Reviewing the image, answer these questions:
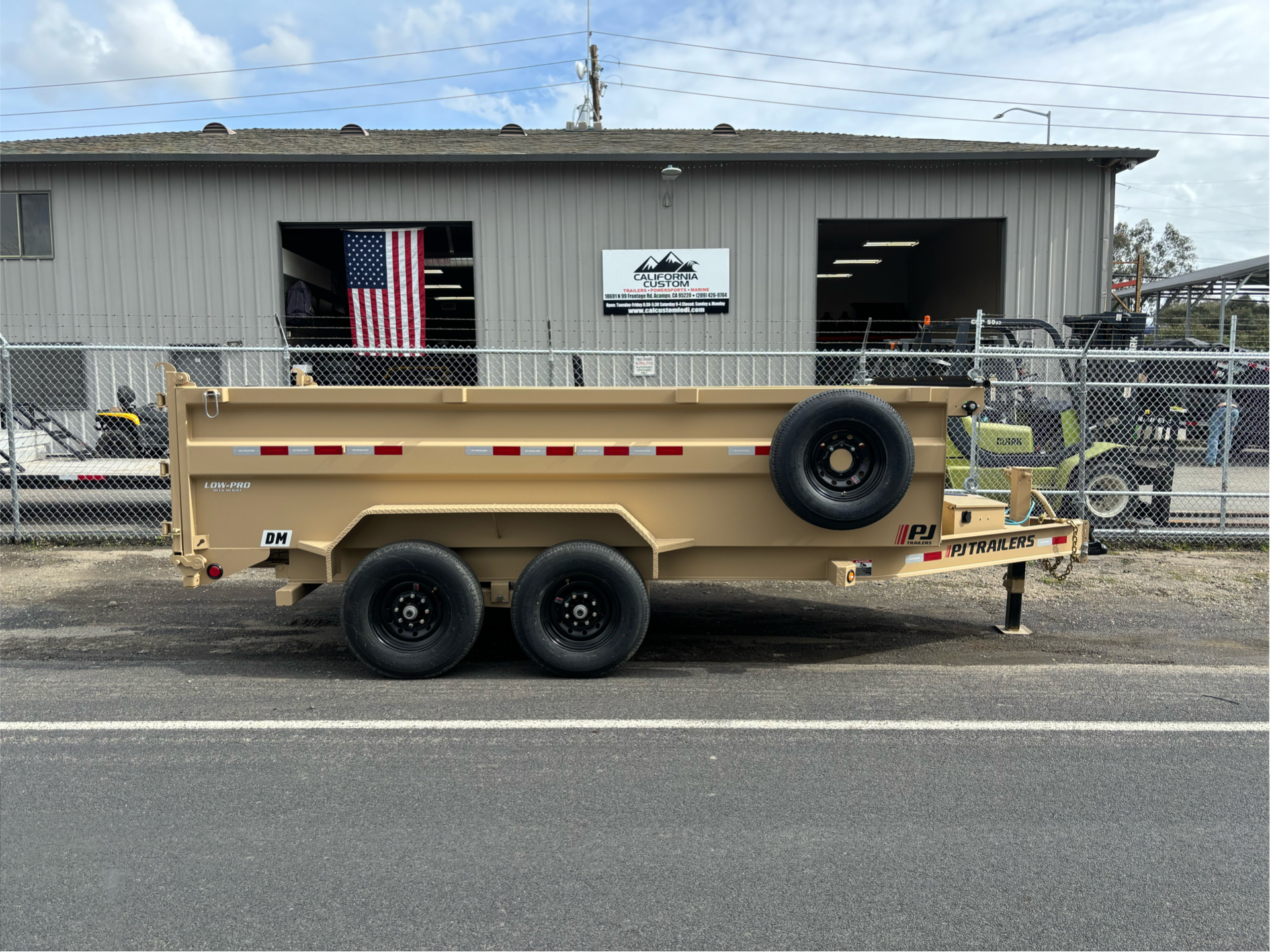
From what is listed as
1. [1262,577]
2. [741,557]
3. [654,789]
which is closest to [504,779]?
[654,789]

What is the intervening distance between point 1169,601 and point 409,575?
6.42 m

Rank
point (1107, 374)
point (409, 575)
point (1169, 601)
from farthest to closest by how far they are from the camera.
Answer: point (1107, 374) → point (1169, 601) → point (409, 575)

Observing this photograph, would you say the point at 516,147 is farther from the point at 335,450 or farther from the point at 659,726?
the point at 659,726

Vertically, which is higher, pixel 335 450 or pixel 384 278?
pixel 384 278

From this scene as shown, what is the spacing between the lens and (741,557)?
5840mm

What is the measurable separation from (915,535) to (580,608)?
7.24ft

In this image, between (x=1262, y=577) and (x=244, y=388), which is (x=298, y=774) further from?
(x=1262, y=577)

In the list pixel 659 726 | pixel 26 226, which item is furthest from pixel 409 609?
pixel 26 226

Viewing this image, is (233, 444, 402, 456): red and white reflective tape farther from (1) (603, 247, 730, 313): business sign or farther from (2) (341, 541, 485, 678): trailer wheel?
(1) (603, 247, 730, 313): business sign

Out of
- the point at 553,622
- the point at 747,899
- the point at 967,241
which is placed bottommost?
the point at 747,899

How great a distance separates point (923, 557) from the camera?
5.89m

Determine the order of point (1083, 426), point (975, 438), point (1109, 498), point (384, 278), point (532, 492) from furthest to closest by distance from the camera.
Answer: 1. point (384, 278)
2. point (1109, 498)
3. point (1083, 426)
4. point (975, 438)
5. point (532, 492)

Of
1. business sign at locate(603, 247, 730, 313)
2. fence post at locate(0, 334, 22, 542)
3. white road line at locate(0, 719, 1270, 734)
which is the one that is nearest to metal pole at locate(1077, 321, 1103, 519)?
white road line at locate(0, 719, 1270, 734)

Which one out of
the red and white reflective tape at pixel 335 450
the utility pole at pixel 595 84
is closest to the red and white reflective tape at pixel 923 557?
the red and white reflective tape at pixel 335 450
